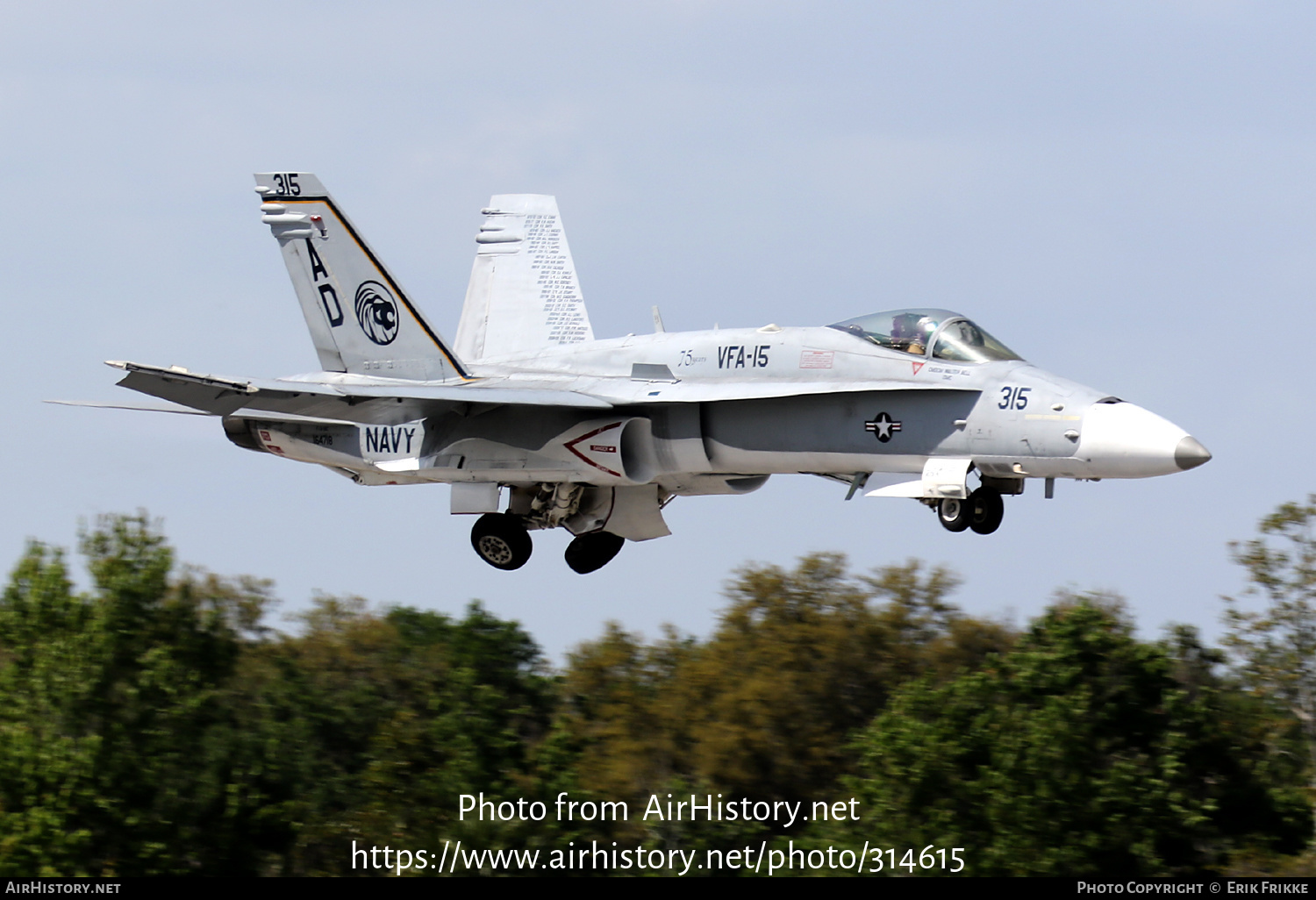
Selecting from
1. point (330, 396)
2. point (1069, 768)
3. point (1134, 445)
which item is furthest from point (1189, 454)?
point (1069, 768)

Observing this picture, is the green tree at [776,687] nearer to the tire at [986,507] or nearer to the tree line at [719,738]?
the tree line at [719,738]

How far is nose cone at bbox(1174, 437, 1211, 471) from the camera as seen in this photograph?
16562mm

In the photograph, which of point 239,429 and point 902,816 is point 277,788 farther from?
point 239,429

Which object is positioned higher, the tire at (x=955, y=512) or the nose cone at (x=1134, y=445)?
the nose cone at (x=1134, y=445)

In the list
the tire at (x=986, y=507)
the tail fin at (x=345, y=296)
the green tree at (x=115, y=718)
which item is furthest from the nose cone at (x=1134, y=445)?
the green tree at (x=115, y=718)

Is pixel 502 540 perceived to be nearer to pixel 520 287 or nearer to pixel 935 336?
pixel 520 287

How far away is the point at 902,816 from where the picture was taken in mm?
32875

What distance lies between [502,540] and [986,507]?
6.70 metres

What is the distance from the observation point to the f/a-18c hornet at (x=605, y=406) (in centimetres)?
1761

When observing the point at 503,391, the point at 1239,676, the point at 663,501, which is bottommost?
the point at 1239,676

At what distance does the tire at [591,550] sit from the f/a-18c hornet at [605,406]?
29mm

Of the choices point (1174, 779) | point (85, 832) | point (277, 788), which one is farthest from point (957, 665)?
point (85, 832)

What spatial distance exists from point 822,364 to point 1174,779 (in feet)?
58.8

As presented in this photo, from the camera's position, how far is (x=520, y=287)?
24484 mm
